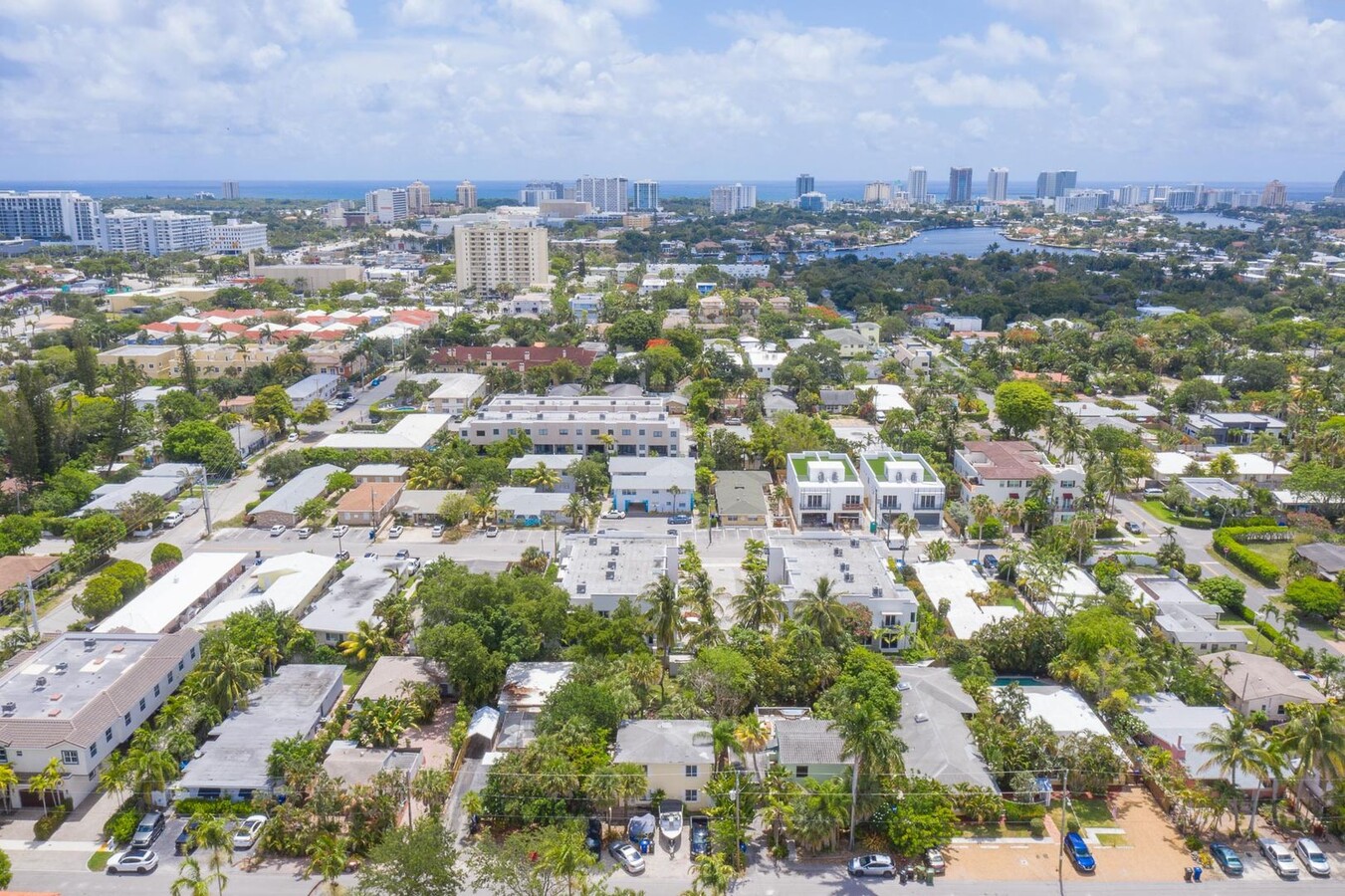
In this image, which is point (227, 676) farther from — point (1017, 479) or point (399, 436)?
point (1017, 479)

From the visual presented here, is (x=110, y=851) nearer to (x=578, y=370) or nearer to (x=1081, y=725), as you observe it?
(x=1081, y=725)

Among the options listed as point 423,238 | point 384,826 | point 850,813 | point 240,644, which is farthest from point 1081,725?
point 423,238

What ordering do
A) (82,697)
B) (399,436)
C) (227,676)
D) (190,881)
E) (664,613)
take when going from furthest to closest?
1. (399,436)
2. (664,613)
3. (227,676)
4. (82,697)
5. (190,881)

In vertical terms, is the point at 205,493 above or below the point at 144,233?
below

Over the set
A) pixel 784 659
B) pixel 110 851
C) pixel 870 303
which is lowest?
pixel 110 851

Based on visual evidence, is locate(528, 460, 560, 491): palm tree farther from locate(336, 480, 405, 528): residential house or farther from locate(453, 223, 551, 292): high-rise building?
locate(453, 223, 551, 292): high-rise building

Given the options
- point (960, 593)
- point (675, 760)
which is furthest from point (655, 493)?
point (675, 760)
